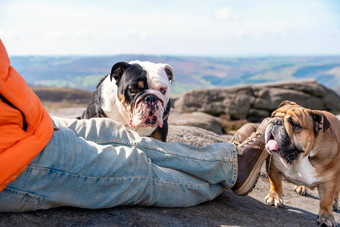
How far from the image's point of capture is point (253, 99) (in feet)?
48.9

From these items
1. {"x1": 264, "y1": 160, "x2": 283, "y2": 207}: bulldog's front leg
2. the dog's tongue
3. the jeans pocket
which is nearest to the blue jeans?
the jeans pocket

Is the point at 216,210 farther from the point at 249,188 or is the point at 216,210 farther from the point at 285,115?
the point at 285,115

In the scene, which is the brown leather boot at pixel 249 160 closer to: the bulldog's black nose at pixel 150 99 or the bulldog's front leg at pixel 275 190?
the bulldog's front leg at pixel 275 190

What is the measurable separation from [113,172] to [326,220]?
6.63 feet

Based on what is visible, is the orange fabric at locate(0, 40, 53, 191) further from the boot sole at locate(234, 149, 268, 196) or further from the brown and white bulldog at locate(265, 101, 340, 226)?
the brown and white bulldog at locate(265, 101, 340, 226)

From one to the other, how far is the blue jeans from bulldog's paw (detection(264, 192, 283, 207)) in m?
0.69

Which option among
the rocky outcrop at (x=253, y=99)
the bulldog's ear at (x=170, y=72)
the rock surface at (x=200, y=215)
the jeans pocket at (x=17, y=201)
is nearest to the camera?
the jeans pocket at (x=17, y=201)

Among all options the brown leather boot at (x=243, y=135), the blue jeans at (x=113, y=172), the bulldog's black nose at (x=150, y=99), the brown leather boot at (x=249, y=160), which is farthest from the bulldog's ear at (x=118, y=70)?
the brown leather boot at (x=249, y=160)

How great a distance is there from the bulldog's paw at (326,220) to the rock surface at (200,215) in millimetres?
59

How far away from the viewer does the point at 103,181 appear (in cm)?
242

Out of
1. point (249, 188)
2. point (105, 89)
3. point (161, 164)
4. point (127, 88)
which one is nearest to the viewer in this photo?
point (161, 164)

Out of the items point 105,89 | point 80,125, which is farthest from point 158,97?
point 80,125

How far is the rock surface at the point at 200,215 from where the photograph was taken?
230cm

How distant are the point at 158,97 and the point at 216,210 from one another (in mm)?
A: 1358
